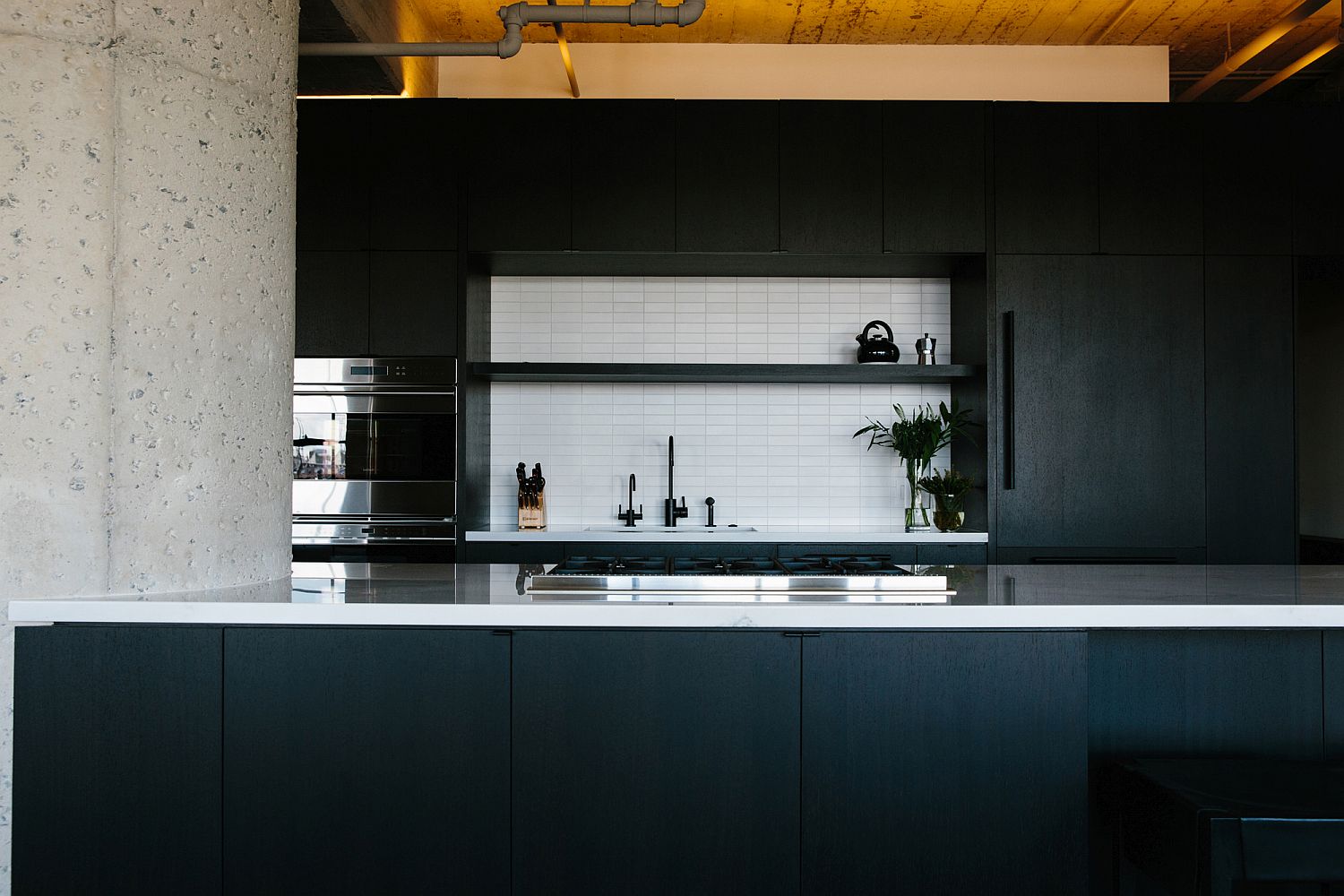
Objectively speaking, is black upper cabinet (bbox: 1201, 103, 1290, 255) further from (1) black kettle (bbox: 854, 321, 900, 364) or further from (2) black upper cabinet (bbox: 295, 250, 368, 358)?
(2) black upper cabinet (bbox: 295, 250, 368, 358)

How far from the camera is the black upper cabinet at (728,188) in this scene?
414 cm

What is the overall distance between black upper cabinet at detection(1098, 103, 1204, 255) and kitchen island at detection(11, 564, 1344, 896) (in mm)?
2670

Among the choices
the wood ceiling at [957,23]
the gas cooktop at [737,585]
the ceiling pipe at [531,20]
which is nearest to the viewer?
the gas cooktop at [737,585]

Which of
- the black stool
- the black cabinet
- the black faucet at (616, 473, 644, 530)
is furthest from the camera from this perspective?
the black faucet at (616, 473, 644, 530)

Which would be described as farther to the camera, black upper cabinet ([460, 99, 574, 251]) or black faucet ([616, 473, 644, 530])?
black faucet ([616, 473, 644, 530])

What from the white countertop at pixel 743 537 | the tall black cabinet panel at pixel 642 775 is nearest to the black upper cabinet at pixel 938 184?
the white countertop at pixel 743 537

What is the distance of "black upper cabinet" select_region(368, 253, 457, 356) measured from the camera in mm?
4098

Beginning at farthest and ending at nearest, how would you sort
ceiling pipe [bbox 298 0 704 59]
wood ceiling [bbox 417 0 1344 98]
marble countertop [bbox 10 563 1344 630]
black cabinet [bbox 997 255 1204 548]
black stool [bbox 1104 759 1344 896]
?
wood ceiling [bbox 417 0 1344 98] → black cabinet [bbox 997 255 1204 548] → ceiling pipe [bbox 298 0 704 59] → marble countertop [bbox 10 563 1344 630] → black stool [bbox 1104 759 1344 896]

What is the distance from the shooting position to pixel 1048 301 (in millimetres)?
4125

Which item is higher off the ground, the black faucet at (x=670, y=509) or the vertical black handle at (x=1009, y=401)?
the vertical black handle at (x=1009, y=401)

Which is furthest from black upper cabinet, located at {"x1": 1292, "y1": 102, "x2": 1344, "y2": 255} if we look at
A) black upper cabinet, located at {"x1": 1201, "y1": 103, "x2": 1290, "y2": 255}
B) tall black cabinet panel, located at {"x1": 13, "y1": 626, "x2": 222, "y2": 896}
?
tall black cabinet panel, located at {"x1": 13, "y1": 626, "x2": 222, "y2": 896}

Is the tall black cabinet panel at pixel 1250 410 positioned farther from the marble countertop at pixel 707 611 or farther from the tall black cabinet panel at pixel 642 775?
the tall black cabinet panel at pixel 642 775

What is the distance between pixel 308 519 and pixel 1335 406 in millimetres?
5290

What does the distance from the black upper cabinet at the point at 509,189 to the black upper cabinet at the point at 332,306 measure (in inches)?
19.7
